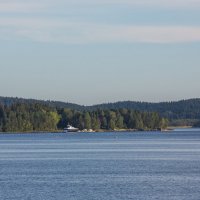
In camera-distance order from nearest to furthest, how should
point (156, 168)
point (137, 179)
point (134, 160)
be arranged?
point (137, 179)
point (156, 168)
point (134, 160)

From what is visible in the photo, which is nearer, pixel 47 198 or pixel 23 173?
pixel 47 198

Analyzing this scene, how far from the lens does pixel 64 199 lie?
5644 centimetres

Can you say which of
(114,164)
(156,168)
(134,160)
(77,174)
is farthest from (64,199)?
(134,160)

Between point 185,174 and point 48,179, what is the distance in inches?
449

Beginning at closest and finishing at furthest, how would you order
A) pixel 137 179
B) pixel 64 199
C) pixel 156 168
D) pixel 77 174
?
pixel 64 199
pixel 137 179
pixel 77 174
pixel 156 168

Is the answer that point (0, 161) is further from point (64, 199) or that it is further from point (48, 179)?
point (64, 199)

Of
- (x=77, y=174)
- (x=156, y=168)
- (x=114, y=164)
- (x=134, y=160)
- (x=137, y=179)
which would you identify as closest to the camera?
(x=137, y=179)

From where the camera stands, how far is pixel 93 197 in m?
57.2

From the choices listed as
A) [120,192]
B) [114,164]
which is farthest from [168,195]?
[114,164]

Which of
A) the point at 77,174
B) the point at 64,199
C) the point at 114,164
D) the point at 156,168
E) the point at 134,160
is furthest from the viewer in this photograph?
the point at 134,160

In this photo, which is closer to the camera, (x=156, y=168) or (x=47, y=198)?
(x=47, y=198)

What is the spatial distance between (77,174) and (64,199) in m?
18.2

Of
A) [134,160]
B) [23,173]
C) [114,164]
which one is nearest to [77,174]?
[23,173]

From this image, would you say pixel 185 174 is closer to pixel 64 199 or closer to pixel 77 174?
pixel 77 174
